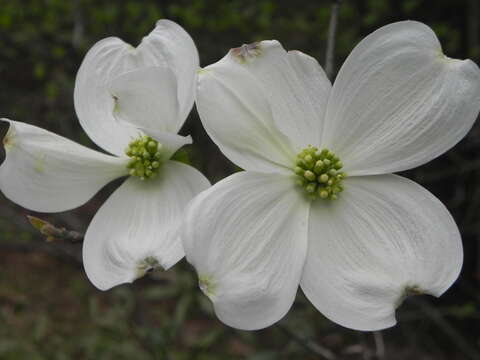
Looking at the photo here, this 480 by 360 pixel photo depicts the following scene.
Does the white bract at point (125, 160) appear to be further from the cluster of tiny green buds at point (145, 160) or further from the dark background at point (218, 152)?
the dark background at point (218, 152)

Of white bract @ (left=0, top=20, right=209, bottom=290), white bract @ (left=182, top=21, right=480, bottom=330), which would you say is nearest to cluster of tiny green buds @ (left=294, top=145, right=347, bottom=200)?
white bract @ (left=182, top=21, right=480, bottom=330)

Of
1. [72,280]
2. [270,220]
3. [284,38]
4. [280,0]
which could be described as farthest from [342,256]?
[72,280]

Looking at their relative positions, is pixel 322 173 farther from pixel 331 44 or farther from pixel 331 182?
pixel 331 44

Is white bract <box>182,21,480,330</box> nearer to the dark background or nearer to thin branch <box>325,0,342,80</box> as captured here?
thin branch <box>325,0,342,80</box>

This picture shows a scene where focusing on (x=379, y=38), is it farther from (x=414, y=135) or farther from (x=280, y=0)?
(x=280, y=0)

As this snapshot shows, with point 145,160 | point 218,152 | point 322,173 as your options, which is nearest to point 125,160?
point 145,160

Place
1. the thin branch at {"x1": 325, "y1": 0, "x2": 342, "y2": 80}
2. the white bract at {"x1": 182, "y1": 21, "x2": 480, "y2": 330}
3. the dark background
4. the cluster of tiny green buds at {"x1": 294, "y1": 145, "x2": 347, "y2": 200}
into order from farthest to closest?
the dark background, the thin branch at {"x1": 325, "y1": 0, "x2": 342, "y2": 80}, the cluster of tiny green buds at {"x1": 294, "y1": 145, "x2": 347, "y2": 200}, the white bract at {"x1": 182, "y1": 21, "x2": 480, "y2": 330}

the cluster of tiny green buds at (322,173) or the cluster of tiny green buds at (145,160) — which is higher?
the cluster of tiny green buds at (322,173)

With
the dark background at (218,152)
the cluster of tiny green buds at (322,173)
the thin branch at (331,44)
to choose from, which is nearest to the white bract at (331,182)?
the cluster of tiny green buds at (322,173)
